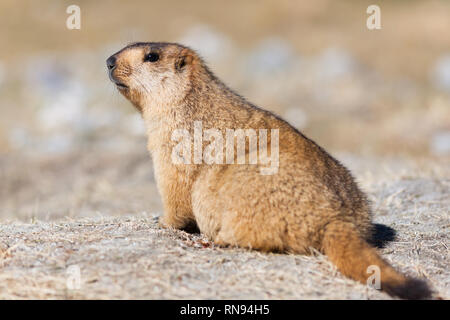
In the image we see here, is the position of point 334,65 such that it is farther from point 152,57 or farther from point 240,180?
point 240,180

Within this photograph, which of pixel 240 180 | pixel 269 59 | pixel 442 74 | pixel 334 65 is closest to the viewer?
pixel 240 180

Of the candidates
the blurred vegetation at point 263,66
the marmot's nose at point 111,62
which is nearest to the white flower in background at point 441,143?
the blurred vegetation at point 263,66

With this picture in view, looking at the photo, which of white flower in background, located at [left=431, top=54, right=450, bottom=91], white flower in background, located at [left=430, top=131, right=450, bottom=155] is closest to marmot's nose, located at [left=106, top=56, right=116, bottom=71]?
white flower in background, located at [left=430, top=131, right=450, bottom=155]

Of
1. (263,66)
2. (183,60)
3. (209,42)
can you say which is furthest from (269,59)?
(183,60)

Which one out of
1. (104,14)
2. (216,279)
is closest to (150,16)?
(104,14)

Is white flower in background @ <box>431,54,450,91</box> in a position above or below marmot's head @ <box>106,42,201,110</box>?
above

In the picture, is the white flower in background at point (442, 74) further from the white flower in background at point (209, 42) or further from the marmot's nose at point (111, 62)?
the marmot's nose at point (111, 62)

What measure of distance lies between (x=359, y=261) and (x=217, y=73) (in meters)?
15.5

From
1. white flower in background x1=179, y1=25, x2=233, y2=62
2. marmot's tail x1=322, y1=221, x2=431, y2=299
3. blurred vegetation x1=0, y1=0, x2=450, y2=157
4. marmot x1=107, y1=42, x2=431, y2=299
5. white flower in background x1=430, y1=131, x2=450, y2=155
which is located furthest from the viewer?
white flower in background x1=179, y1=25, x2=233, y2=62

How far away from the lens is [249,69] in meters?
19.6

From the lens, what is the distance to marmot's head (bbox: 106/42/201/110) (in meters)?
5.49

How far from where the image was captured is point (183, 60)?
5684 millimetres

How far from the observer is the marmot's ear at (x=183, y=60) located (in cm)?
565

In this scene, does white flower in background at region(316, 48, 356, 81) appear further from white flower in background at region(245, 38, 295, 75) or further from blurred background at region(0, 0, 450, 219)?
white flower in background at region(245, 38, 295, 75)
